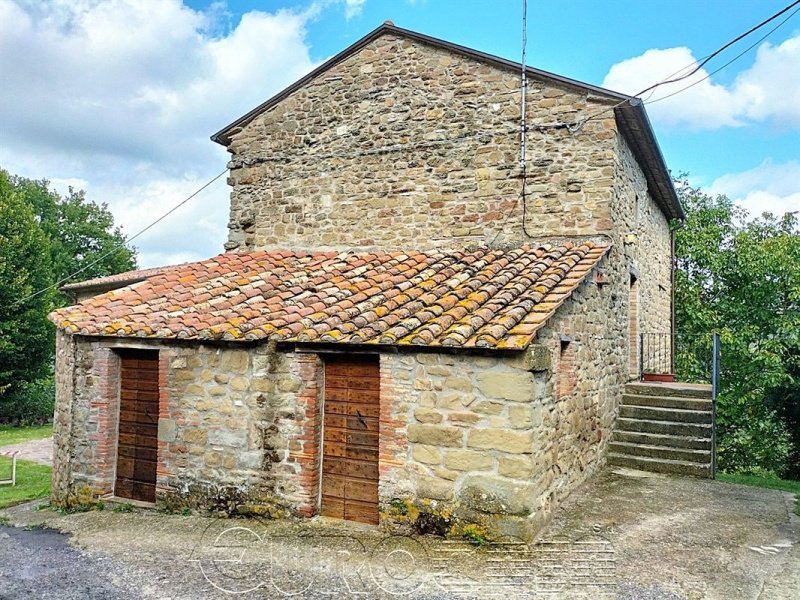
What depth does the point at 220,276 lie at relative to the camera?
347 inches

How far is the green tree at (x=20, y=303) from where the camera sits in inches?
794

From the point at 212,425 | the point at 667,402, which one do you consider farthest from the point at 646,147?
the point at 212,425

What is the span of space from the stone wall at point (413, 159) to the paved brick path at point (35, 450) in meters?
8.25

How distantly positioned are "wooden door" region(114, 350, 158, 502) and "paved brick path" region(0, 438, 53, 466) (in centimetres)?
700

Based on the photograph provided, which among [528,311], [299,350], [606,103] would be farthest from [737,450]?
[299,350]

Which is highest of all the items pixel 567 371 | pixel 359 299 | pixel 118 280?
pixel 118 280

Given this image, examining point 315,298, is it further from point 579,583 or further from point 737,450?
point 737,450

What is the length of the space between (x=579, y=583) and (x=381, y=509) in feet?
6.85

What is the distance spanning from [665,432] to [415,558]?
17.3 ft

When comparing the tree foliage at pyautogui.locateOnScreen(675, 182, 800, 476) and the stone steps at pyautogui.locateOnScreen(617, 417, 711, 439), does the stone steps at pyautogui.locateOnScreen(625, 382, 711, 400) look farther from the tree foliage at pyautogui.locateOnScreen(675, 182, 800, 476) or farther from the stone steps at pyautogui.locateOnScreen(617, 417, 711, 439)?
the tree foliage at pyautogui.locateOnScreen(675, 182, 800, 476)

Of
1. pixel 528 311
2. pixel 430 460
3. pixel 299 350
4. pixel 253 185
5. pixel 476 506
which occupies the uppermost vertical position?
pixel 253 185

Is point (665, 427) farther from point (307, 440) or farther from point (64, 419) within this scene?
point (64, 419)

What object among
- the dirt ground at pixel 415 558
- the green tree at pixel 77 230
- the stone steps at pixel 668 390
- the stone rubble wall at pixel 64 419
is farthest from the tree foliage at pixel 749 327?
the green tree at pixel 77 230

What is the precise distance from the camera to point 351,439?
6.42 metres
